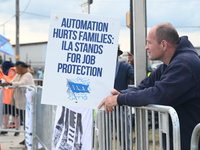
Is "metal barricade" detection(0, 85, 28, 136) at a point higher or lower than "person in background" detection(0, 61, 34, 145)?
lower

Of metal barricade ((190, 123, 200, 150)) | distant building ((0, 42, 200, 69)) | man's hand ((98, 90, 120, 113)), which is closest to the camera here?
metal barricade ((190, 123, 200, 150))

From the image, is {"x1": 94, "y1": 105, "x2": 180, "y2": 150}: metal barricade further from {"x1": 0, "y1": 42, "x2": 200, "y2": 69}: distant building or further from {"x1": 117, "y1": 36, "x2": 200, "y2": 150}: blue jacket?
{"x1": 0, "y1": 42, "x2": 200, "y2": 69}: distant building

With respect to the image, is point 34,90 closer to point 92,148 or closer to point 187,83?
point 92,148

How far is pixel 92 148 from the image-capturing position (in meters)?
4.43

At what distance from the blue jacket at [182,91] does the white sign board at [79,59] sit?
0.64m

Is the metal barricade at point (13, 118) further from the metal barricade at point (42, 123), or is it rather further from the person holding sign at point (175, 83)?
the person holding sign at point (175, 83)

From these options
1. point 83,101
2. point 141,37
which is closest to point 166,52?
point 83,101

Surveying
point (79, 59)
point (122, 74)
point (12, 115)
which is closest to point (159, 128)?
point (79, 59)

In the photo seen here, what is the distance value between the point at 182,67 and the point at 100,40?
108 centimetres

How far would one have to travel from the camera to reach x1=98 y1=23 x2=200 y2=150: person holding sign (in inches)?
111

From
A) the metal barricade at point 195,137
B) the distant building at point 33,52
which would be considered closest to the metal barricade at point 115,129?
the metal barricade at point 195,137

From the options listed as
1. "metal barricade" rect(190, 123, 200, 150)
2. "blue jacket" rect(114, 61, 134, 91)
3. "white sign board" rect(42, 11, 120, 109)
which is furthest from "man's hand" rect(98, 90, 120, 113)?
"blue jacket" rect(114, 61, 134, 91)

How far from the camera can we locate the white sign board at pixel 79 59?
11.8ft

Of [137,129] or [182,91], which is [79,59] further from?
[182,91]
